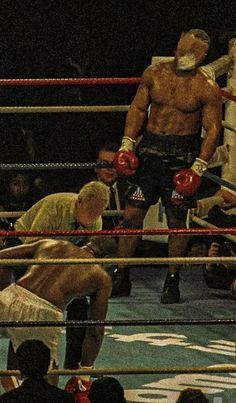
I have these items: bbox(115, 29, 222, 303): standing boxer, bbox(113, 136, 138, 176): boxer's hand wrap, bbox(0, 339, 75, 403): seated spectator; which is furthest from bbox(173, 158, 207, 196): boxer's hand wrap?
bbox(0, 339, 75, 403): seated spectator

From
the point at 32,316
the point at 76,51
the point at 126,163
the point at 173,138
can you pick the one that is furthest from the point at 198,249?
the point at 32,316

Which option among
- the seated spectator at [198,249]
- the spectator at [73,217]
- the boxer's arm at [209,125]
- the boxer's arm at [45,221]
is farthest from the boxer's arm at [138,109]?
the seated spectator at [198,249]

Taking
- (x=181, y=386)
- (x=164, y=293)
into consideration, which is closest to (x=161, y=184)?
(x=164, y=293)

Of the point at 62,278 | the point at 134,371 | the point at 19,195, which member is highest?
the point at 62,278

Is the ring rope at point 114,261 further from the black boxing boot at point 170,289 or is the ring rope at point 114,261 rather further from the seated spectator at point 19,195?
the seated spectator at point 19,195

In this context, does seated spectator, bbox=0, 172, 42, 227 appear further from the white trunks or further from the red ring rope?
the white trunks

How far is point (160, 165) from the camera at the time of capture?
5.85m

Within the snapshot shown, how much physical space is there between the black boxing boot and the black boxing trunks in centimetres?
31

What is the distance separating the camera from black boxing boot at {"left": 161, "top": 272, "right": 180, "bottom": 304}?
6.05 meters

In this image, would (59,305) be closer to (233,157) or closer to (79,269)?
(79,269)

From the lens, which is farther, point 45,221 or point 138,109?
point 138,109

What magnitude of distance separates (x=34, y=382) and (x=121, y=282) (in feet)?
7.75

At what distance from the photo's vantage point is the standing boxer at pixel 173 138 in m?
5.50

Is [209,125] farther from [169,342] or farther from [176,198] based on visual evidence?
[169,342]
